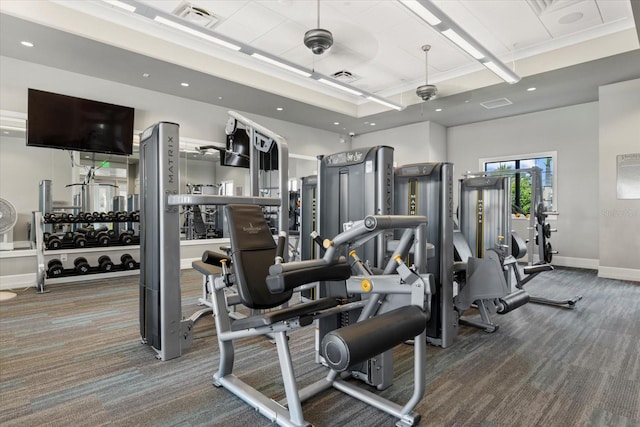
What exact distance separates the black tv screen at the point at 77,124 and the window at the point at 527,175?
22.5ft

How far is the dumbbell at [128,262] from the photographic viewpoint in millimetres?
5539

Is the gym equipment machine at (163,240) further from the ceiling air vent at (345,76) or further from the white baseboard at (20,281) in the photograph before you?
the ceiling air vent at (345,76)

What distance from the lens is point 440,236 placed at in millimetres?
2891

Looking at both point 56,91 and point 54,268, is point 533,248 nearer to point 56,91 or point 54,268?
point 54,268

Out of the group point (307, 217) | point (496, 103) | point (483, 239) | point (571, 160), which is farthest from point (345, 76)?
point (571, 160)

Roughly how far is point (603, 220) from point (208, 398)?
6.68m

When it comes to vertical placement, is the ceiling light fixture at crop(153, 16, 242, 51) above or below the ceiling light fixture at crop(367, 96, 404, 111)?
below

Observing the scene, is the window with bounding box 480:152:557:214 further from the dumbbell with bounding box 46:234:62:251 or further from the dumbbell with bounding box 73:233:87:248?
the dumbbell with bounding box 46:234:62:251

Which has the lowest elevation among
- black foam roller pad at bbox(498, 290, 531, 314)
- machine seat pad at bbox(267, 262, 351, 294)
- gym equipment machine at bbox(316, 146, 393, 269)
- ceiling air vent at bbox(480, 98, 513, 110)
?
black foam roller pad at bbox(498, 290, 531, 314)

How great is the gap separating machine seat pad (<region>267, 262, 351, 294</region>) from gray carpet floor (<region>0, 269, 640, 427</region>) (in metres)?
0.80

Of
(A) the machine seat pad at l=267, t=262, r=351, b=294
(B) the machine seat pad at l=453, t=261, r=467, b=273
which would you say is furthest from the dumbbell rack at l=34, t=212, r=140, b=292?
(B) the machine seat pad at l=453, t=261, r=467, b=273

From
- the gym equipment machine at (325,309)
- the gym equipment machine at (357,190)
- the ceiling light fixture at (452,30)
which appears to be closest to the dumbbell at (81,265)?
the gym equipment machine at (325,309)

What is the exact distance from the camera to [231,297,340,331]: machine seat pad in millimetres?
1735

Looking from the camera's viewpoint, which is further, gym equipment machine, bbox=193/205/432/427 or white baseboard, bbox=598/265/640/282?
white baseboard, bbox=598/265/640/282
